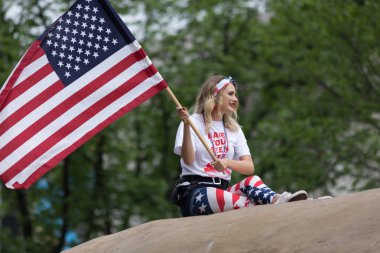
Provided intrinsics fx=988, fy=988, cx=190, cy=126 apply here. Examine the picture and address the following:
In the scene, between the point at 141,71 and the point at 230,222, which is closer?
the point at 230,222

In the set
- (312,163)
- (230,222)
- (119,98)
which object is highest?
(119,98)

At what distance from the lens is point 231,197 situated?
812 cm

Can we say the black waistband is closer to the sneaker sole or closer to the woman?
the woman

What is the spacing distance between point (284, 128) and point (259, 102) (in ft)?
10.3

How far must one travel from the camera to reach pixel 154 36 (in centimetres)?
2294

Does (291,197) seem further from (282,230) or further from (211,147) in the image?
(211,147)

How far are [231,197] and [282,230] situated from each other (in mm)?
908

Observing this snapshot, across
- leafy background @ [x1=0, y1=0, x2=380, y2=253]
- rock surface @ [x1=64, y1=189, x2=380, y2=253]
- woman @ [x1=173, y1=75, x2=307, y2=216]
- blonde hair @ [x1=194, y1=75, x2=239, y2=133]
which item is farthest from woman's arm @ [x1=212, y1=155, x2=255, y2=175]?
leafy background @ [x1=0, y1=0, x2=380, y2=253]

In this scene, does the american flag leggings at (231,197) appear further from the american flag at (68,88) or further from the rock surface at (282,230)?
the american flag at (68,88)

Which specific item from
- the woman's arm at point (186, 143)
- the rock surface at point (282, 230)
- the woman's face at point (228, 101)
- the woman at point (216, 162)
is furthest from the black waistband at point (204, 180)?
the woman's face at point (228, 101)

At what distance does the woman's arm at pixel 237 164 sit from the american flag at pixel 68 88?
1.00m

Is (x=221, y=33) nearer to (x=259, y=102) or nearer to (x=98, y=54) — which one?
(x=259, y=102)

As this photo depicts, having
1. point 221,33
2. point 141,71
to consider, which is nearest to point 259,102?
point 221,33

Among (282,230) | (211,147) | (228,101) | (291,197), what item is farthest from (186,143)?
(282,230)
